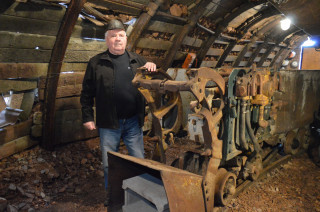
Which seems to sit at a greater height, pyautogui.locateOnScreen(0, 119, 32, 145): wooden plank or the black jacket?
the black jacket

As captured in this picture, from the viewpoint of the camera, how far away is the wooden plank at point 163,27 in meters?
5.10

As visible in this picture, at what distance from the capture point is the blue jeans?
2.88 metres

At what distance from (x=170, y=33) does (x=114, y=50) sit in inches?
128

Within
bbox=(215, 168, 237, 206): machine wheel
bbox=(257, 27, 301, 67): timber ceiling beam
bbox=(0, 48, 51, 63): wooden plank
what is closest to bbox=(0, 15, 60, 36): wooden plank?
bbox=(0, 48, 51, 63): wooden plank

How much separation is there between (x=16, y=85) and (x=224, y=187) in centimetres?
332

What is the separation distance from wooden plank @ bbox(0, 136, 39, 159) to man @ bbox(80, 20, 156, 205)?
176cm

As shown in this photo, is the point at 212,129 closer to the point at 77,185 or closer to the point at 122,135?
the point at 122,135

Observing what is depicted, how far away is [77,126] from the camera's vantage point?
15.2 ft

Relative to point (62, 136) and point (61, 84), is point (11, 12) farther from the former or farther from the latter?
point (62, 136)

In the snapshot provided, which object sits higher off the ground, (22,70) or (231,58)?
(231,58)

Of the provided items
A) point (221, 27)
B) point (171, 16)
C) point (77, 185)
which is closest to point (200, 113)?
point (77, 185)

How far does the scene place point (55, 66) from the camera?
12.8ft

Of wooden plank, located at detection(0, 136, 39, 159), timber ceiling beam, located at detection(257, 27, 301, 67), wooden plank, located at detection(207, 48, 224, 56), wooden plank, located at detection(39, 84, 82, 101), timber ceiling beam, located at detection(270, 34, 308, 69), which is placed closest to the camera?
wooden plank, located at detection(0, 136, 39, 159)

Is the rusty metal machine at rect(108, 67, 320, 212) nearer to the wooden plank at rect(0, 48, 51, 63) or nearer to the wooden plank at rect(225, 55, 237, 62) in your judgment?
the wooden plank at rect(0, 48, 51, 63)
